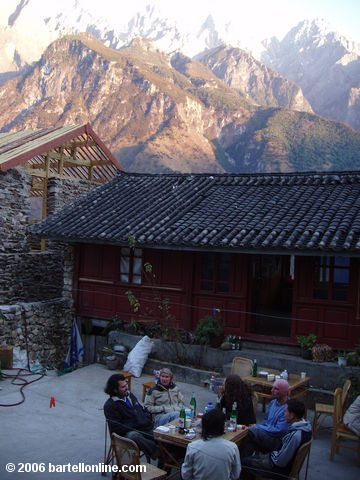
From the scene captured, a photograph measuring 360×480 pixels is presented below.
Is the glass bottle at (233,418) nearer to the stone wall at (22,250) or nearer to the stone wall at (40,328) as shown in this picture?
the stone wall at (40,328)

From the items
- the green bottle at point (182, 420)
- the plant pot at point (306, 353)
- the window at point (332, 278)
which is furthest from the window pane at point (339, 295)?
the green bottle at point (182, 420)

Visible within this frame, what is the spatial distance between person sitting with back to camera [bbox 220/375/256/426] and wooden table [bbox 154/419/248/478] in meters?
0.26

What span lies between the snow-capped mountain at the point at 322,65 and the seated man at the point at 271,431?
93.5 metres

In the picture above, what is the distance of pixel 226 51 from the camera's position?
112 meters

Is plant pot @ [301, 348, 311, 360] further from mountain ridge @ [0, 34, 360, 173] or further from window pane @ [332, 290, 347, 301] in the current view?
mountain ridge @ [0, 34, 360, 173]

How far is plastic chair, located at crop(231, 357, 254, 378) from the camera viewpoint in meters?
9.38

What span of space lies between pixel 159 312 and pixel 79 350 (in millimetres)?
2826

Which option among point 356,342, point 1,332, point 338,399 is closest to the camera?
point 338,399

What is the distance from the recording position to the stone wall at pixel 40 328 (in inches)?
522

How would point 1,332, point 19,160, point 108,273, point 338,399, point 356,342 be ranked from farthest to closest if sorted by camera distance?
point 19,160 < point 108,273 < point 1,332 < point 356,342 < point 338,399

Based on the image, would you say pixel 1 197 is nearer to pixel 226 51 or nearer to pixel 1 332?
pixel 1 332

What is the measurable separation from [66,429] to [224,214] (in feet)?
21.6

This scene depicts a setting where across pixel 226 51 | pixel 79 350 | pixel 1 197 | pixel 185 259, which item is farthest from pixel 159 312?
pixel 226 51
